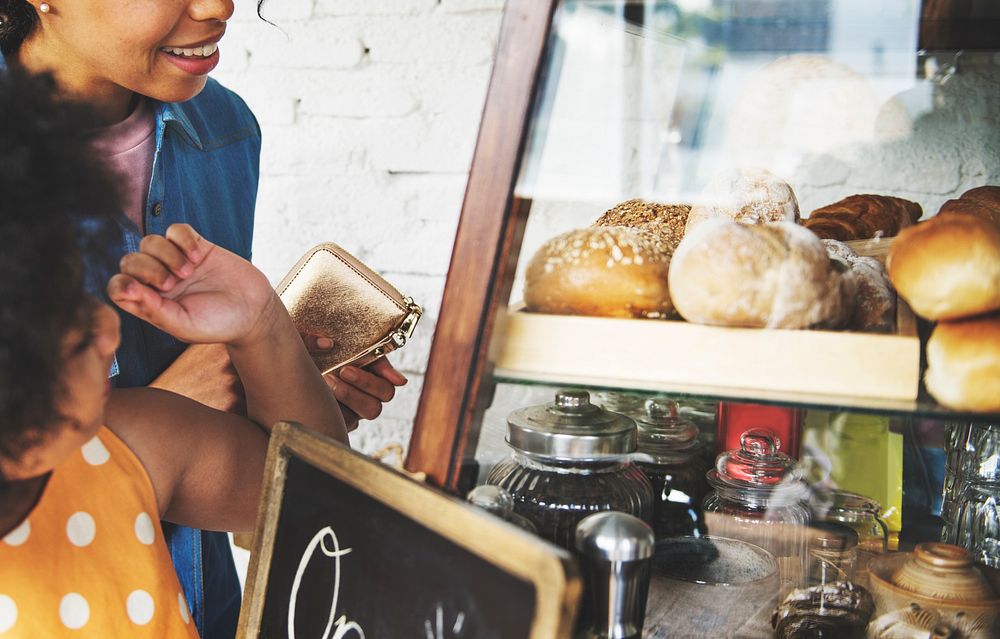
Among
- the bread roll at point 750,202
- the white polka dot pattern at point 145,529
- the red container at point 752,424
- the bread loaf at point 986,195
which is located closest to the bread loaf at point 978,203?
the bread loaf at point 986,195

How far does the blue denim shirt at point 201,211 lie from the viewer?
3.96 ft

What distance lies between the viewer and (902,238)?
70 centimetres

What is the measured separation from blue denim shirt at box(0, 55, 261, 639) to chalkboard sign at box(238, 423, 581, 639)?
0.55 meters

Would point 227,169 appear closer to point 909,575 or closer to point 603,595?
point 603,595

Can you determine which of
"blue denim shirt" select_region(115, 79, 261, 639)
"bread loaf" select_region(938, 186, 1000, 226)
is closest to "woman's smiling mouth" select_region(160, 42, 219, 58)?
"blue denim shirt" select_region(115, 79, 261, 639)

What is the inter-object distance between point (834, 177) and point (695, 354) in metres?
0.50

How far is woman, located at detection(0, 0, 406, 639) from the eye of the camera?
3.31 feet

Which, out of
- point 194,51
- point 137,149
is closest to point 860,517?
point 194,51

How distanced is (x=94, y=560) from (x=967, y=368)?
76 cm

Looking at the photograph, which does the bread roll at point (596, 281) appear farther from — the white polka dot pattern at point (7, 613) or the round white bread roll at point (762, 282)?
the white polka dot pattern at point (7, 613)

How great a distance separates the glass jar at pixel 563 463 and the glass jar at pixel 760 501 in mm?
178

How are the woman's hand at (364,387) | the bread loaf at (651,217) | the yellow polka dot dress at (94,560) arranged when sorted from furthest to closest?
the woman's hand at (364,387) < the bread loaf at (651,217) < the yellow polka dot dress at (94,560)

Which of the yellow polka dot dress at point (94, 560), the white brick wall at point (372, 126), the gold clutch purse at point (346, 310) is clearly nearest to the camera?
the yellow polka dot dress at point (94, 560)

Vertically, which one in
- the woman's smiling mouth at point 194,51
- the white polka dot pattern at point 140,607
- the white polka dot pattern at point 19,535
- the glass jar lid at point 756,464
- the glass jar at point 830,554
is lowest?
the white polka dot pattern at point 140,607
